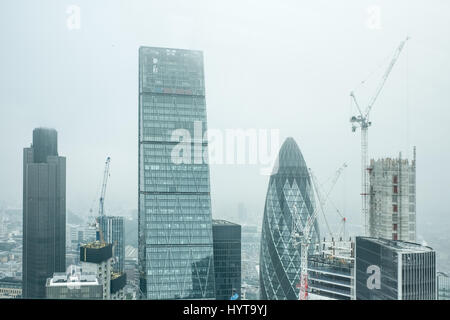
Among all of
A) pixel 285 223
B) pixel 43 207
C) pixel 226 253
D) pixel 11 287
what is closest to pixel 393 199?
pixel 226 253

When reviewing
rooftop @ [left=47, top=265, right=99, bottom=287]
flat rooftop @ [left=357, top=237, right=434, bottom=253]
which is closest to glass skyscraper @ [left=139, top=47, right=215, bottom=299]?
rooftop @ [left=47, top=265, right=99, bottom=287]

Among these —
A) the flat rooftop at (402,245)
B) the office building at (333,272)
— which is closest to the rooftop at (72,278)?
the office building at (333,272)

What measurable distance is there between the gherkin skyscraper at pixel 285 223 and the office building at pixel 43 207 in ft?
10.6

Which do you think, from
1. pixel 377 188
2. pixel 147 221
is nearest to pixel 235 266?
pixel 147 221

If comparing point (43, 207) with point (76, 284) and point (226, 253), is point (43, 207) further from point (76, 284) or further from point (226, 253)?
point (226, 253)

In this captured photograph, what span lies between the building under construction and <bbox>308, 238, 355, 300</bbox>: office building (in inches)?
19.4

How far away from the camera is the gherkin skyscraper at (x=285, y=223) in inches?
260

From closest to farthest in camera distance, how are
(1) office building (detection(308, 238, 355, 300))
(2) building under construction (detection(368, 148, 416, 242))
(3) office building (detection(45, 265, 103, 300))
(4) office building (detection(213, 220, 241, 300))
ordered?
(3) office building (detection(45, 265, 103, 300)) → (2) building under construction (detection(368, 148, 416, 242)) → (1) office building (detection(308, 238, 355, 300)) → (4) office building (detection(213, 220, 241, 300))

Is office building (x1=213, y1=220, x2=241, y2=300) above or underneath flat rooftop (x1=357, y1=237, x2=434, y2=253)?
underneath

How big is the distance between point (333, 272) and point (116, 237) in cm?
320

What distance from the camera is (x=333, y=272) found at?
5324 mm

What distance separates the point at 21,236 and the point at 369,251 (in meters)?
3.99

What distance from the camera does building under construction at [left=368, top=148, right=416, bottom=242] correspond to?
402 cm

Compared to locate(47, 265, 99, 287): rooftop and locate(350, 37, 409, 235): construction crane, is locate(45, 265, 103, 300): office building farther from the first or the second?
locate(350, 37, 409, 235): construction crane
